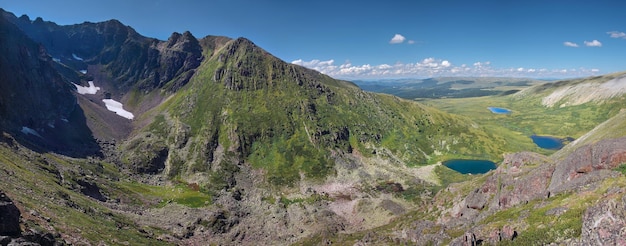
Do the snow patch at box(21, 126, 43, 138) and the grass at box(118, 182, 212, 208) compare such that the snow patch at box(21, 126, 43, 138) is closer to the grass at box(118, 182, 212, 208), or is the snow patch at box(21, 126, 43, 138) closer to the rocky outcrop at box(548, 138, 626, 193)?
the grass at box(118, 182, 212, 208)

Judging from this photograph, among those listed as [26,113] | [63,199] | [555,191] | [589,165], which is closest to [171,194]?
[63,199]

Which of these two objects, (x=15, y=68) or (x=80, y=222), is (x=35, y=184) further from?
(x=15, y=68)

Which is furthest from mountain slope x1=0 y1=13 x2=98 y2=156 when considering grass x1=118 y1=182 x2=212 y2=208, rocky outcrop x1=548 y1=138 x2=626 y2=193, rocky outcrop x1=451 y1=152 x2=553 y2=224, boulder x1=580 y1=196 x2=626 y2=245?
boulder x1=580 y1=196 x2=626 y2=245

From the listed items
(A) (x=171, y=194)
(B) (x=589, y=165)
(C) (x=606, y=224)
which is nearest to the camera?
(C) (x=606, y=224)

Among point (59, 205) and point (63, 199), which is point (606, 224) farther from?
→ point (63, 199)

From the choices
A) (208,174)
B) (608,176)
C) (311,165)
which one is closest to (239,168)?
(208,174)

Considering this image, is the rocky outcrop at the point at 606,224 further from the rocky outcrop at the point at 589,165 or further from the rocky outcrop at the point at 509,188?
the rocky outcrop at the point at 509,188
